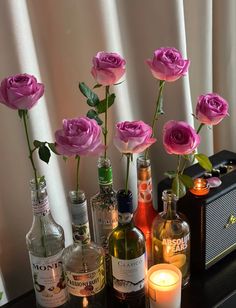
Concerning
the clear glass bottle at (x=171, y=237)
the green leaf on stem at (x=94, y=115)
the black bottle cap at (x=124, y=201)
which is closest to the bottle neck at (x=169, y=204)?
the clear glass bottle at (x=171, y=237)

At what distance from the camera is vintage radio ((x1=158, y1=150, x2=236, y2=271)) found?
1052mm

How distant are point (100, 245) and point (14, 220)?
A: 0.21m

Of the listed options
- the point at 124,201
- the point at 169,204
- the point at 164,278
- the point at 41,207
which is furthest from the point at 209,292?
the point at 41,207

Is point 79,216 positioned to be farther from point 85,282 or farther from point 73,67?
point 73,67

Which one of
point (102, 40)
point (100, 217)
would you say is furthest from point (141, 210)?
point (102, 40)

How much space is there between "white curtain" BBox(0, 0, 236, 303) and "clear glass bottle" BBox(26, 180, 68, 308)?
0.40ft

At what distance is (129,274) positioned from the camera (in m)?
0.94

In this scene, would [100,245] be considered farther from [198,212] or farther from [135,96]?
[135,96]

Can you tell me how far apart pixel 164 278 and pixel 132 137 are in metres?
0.35

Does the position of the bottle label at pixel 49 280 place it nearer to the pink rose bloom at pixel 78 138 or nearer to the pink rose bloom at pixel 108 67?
the pink rose bloom at pixel 78 138

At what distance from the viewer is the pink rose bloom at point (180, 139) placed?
866mm

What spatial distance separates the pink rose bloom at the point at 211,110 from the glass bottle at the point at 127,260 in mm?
240

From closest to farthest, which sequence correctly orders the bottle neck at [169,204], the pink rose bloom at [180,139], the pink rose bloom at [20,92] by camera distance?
the pink rose bloom at [20,92] → the pink rose bloom at [180,139] → the bottle neck at [169,204]

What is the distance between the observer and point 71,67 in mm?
1034
